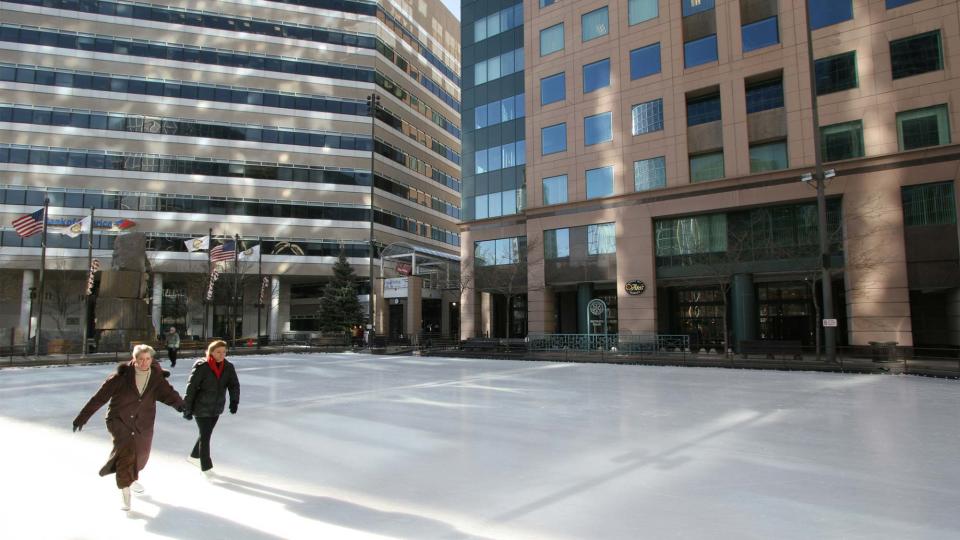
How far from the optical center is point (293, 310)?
57.5 m

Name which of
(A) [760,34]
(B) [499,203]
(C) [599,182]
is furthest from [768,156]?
(B) [499,203]

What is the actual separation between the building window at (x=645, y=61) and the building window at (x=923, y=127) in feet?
39.1

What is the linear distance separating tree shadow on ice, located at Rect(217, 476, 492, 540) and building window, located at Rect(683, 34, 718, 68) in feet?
99.2

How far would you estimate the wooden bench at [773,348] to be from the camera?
20.8 m

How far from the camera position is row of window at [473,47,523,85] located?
1505 inches

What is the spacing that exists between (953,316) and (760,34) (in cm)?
1601

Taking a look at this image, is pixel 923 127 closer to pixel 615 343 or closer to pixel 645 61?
pixel 645 61

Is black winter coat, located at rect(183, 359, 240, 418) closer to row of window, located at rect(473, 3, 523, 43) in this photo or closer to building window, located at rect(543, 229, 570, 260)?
building window, located at rect(543, 229, 570, 260)

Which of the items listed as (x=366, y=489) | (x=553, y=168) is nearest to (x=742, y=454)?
(x=366, y=489)

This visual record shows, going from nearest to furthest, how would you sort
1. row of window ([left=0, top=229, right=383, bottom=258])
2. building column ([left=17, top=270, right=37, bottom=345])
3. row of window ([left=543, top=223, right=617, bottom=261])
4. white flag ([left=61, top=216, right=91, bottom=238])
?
1. white flag ([left=61, top=216, right=91, bottom=238])
2. row of window ([left=543, top=223, right=617, bottom=261])
3. row of window ([left=0, top=229, right=383, bottom=258])
4. building column ([left=17, top=270, right=37, bottom=345])

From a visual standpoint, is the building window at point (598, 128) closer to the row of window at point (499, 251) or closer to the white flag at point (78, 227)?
the row of window at point (499, 251)

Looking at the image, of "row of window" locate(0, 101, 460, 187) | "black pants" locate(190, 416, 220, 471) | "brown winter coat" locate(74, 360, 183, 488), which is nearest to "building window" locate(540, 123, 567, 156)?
"row of window" locate(0, 101, 460, 187)

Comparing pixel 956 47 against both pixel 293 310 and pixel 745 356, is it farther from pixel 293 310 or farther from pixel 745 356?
pixel 293 310

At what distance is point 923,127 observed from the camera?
904 inches
